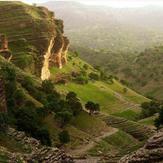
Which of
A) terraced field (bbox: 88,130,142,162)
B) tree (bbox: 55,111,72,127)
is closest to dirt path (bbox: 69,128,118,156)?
terraced field (bbox: 88,130,142,162)

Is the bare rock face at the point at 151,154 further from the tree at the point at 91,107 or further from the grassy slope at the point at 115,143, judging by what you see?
the tree at the point at 91,107

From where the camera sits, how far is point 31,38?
390 ft

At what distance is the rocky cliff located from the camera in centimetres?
11231

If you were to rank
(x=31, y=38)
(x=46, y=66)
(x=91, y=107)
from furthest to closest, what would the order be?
(x=46, y=66) → (x=31, y=38) → (x=91, y=107)

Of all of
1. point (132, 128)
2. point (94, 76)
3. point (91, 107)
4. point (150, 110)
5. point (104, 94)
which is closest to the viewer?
point (132, 128)

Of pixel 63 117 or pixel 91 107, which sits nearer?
pixel 63 117

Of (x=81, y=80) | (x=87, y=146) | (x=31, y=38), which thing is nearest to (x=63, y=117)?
(x=87, y=146)

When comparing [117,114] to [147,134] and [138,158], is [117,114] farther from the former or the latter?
[138,158]

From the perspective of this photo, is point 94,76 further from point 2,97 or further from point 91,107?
point 2,97

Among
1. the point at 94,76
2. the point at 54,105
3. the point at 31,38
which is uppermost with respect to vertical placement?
the point at 54,105

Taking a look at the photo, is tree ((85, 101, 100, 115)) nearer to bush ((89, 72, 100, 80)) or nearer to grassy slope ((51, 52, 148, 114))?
grassy slope ((51, 52, 148, 114))

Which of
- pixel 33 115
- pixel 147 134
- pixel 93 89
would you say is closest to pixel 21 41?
pixel 93 89

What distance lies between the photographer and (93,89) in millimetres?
124875

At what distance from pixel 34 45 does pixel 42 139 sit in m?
58.2
